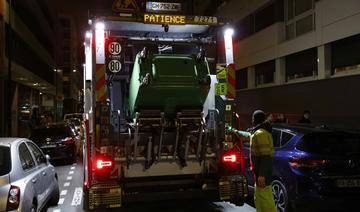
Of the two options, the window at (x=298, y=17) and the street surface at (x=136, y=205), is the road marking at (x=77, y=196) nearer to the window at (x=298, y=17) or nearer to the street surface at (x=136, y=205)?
the street surface at (x=136, y=205)

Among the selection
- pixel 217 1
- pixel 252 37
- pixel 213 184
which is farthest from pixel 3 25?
pixel 213 184

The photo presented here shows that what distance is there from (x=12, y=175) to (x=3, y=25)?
21.3 m

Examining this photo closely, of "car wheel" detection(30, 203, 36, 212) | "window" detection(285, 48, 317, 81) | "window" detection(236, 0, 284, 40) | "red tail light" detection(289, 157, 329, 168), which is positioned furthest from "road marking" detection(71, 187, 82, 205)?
"window" detection(236, 0, 284, 40)

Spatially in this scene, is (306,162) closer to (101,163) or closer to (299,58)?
(101,163)

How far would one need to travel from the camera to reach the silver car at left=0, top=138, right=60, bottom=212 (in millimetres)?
6004

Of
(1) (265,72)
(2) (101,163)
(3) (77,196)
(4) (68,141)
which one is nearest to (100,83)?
(2) (101,163)

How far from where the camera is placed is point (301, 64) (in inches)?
880

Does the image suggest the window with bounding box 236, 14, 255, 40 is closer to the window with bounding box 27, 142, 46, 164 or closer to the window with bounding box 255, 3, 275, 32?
the window with bounding box 255, 3, 275, 32

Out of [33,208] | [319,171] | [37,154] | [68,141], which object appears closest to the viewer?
[33,208]

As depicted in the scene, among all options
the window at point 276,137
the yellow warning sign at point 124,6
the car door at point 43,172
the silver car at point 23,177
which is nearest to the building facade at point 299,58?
the window at point 276,137

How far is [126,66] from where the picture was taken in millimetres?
8188

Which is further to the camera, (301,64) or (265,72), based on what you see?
(265,72)

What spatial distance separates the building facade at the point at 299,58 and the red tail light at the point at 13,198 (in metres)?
13.4

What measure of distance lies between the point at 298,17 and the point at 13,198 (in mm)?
19193
